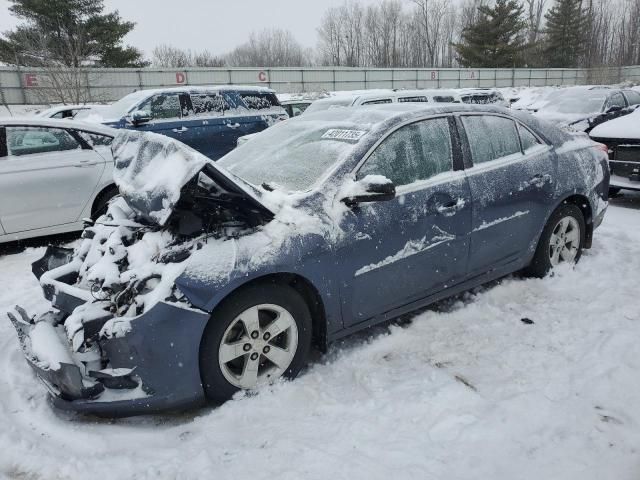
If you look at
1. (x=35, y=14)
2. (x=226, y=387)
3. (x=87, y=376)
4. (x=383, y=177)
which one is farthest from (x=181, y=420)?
(x=35, y=14)

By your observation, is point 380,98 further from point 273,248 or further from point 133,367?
point 133,367

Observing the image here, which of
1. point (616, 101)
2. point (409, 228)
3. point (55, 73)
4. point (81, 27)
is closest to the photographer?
point (409, 228)

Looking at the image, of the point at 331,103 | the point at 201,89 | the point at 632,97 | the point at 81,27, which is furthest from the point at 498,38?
the point at 201,89

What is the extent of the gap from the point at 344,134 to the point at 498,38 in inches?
2028

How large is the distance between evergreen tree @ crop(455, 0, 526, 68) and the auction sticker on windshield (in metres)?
50.6

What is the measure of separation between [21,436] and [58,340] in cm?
50

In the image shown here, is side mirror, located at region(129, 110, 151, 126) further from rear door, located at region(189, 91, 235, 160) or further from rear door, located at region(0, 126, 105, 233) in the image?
rear door, located at region(0, 126, 105, 233)

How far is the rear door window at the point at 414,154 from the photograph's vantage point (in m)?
3.21

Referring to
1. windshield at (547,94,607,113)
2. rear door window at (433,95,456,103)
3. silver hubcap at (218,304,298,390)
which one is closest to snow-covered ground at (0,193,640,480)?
silver hubcap at (218,304,298,390)

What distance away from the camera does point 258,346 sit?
2.72m

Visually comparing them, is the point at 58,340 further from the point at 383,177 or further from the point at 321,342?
the point at 383,177

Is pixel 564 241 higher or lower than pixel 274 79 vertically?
lower

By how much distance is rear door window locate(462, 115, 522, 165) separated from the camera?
3705 mm

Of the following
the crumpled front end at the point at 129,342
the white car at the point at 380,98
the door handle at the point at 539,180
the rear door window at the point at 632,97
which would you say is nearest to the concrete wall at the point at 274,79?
the white car at the point at 380,98
